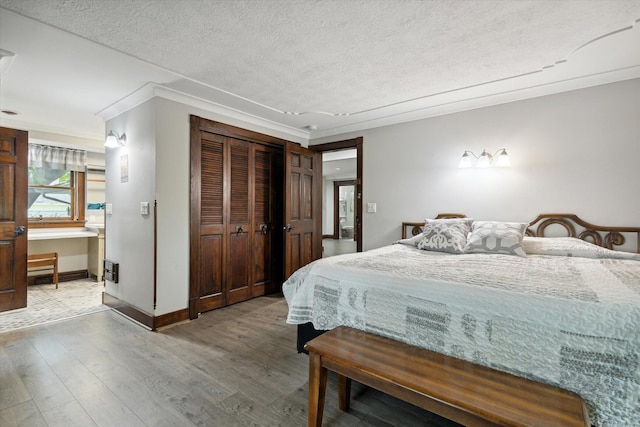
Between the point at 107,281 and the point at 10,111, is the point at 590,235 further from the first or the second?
the point at 10,111

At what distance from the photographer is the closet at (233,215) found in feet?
10.7

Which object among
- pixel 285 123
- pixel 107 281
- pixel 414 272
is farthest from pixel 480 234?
pixel 107 281

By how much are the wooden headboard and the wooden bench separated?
2219mm

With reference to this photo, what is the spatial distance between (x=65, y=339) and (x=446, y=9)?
3.96m

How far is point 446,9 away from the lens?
1.78 meters

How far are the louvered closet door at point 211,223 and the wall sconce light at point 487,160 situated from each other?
2766mm

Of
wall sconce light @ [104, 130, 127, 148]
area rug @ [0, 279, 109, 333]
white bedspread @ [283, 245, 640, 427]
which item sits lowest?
area rug @ [0, 279, 109, 333]

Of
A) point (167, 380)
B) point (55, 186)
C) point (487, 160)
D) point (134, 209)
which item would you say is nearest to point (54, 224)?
point (55, 186)

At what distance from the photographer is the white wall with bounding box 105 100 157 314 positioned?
295cm

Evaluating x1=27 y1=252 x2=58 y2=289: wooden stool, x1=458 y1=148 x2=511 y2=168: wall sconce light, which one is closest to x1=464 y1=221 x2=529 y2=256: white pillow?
x1=458 y1=148 x2=511 y2=168: wall sconce light

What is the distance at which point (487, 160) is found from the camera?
3150 millimetres

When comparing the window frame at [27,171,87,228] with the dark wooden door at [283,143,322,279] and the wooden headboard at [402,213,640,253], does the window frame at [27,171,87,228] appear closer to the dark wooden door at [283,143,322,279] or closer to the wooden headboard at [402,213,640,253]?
the dark wooden door at [283,143,322,279]

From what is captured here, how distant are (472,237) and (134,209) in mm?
3429

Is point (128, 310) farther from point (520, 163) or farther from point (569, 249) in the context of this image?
point (520, 163)
